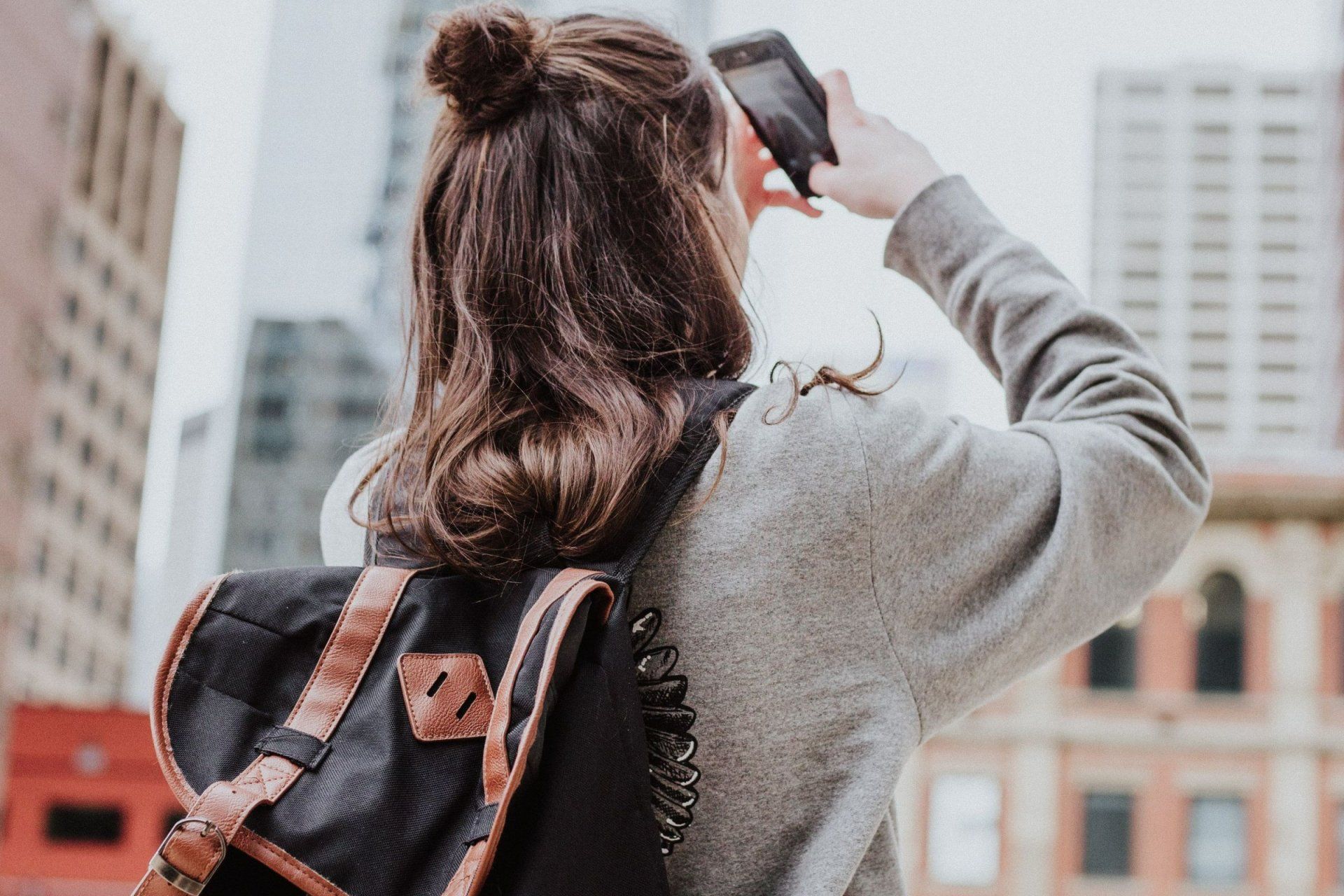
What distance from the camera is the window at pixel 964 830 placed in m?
10.6

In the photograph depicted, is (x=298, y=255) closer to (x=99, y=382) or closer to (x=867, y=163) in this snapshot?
(x=867, y=163)

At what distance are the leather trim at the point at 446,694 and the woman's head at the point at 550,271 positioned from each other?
0.17 ft

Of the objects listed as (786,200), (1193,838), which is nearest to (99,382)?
(1193,838)

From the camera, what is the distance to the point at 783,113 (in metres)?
0.82

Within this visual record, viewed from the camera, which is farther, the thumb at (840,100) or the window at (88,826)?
the window at (88,826)

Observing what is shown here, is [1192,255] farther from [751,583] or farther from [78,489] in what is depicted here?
[751,583]

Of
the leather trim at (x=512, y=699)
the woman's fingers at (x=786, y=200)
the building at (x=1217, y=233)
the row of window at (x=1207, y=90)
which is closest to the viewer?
the leather trim at (x=512, y=699)

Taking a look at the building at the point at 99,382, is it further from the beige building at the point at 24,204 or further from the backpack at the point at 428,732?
Result: the backpack at the point at 428,732

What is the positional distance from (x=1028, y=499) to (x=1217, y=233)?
56.5 metres

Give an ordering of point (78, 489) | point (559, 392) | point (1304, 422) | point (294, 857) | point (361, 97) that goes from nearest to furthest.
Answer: point (294, 857)
point (559, 392)
point (361, 97)
point (78, 489)
point (1304, 422)

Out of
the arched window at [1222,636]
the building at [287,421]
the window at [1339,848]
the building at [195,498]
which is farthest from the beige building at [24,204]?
the window at [1339,848]

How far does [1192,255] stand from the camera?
52062 millimetres

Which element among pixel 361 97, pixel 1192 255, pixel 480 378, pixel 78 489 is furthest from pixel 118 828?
pixel 1192 255

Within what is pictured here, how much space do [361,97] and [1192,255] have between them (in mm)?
49713
